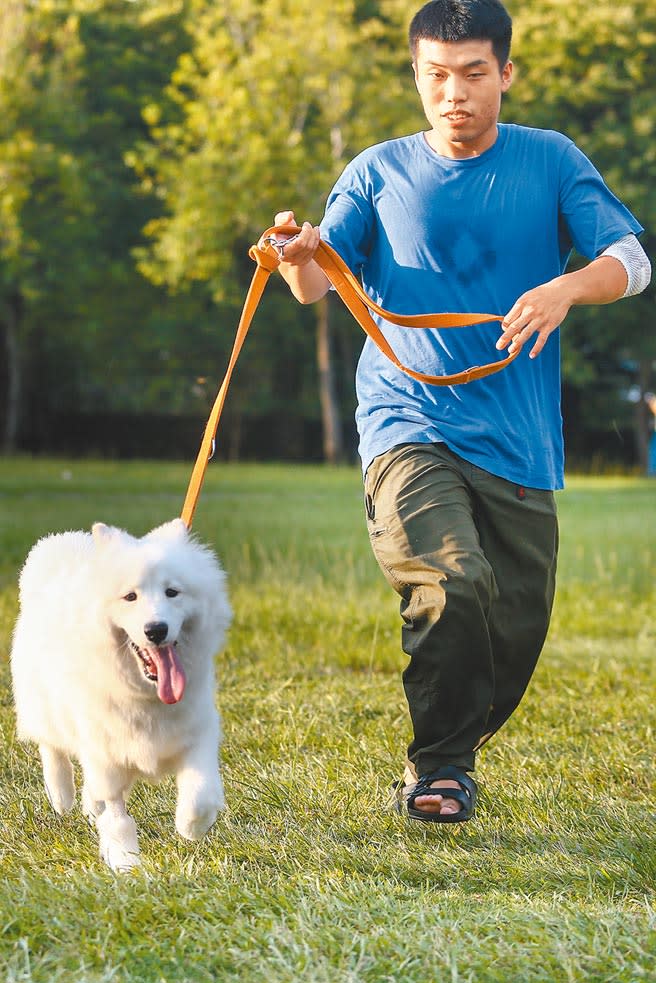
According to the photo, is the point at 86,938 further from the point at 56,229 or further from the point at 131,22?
the point at 131,22

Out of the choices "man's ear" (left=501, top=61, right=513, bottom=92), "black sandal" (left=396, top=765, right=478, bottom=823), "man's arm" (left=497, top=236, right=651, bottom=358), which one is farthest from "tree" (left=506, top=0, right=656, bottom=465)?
"black sandal" (left=396, top=765, right=478, bottom=823)

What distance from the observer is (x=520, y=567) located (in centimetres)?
431

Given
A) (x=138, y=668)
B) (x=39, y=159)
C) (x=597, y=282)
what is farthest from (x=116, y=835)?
(x=39, y=159)

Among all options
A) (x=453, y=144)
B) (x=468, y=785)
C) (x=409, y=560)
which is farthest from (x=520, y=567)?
(x=453, y=144)

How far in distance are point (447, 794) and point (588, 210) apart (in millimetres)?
1828

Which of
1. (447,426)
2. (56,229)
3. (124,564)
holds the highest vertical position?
(56,229)

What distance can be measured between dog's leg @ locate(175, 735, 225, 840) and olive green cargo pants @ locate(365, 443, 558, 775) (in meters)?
0.75

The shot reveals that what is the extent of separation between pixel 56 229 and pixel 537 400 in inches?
1273

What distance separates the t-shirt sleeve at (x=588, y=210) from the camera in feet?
13.5

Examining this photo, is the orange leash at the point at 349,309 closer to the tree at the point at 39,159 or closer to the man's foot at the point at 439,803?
the man's foot at the point at 439,803

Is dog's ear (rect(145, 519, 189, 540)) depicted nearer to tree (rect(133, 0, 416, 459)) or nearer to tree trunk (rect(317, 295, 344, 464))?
tree (rect(133, 0, 416, 459))

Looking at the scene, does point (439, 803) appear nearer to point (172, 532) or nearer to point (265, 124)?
point (172, 532)

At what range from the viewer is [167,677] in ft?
11.5

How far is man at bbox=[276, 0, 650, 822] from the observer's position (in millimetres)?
4059
